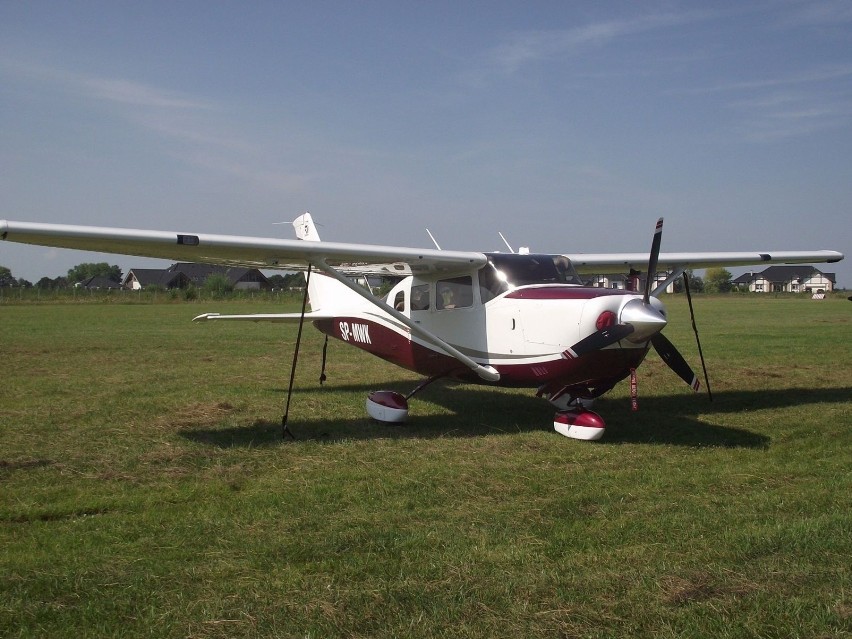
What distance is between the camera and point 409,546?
489cm

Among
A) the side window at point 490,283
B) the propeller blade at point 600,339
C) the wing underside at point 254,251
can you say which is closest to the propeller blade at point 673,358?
the propeller blade at point 600,339

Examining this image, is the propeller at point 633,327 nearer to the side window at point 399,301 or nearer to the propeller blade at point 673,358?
the propeller blade at point 673,358

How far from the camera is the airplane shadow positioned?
8664 mm

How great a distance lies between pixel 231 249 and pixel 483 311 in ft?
10.4

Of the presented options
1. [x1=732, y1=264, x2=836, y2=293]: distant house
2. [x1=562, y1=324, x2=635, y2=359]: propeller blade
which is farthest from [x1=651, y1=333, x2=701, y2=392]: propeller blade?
[x1=732, y1=264, x2=836, y2=293]: distant house

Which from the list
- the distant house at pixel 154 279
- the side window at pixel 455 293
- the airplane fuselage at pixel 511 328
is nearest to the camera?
the airplane fuselage at pixel 511 328

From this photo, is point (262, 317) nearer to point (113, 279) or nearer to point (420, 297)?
point (420, 297)

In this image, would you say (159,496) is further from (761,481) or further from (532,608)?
(761,481)

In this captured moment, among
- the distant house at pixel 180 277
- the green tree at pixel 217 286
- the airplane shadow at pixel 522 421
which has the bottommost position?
the airplane shadow at pixel 522 421

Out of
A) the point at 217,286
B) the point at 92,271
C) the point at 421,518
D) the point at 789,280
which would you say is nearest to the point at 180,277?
the point at 217,286

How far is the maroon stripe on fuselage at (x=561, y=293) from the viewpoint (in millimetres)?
8273

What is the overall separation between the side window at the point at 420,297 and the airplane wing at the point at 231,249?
9.6 inches

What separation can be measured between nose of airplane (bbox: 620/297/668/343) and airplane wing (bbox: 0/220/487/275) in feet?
7.43

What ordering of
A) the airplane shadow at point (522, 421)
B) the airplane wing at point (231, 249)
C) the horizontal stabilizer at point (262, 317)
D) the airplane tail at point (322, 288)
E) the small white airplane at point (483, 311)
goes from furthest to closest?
the airplane tail at point (322, 288) → the horizontal stabilizer at point (262, 317) → the airplane shadow at point (522, 421) → the small white airplane at point (483, 311) → the airplane wing at point (231, 249)
